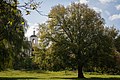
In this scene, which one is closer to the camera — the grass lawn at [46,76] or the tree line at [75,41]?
the grass lawn at [46,76]

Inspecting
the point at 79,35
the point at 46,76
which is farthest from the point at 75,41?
the point at 46,76

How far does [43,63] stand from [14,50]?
8.19 m

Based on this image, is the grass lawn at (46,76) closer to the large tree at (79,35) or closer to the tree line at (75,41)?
the tree line at (75,41)

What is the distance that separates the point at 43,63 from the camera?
1690 inches

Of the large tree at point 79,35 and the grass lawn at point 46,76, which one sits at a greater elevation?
the large tree at point 79,35

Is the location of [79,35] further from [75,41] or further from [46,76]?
[46,76]

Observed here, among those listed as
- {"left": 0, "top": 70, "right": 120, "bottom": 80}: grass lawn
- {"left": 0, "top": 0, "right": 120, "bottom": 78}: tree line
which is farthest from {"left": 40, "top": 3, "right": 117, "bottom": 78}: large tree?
{"left": 0, "top": 70, "right": 120, "bottom": 80}: grass lawn

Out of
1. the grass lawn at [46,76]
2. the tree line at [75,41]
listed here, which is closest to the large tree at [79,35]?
the tree line at [75,41]

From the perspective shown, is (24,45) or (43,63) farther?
(43,63)

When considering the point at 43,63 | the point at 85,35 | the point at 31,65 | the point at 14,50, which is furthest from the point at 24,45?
the point at 31,65

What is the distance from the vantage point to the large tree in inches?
1628

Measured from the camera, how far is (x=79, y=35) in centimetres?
4316

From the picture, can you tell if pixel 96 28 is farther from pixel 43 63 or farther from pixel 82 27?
→ pixel 43 63

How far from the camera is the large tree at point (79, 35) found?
41.3 m
